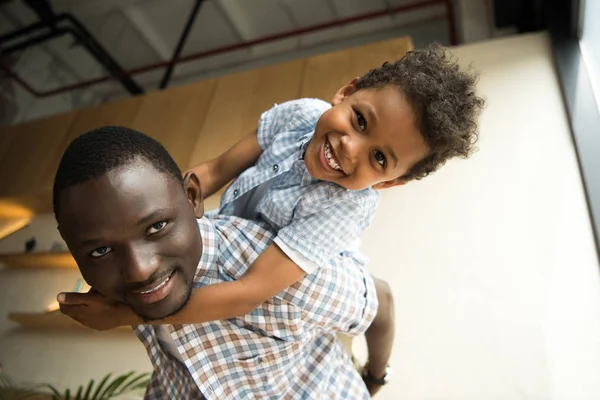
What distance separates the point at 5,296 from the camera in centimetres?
141

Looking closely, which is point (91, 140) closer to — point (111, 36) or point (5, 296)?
point (5, 296)

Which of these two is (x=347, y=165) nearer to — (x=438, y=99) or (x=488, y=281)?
(x=438, y=99)

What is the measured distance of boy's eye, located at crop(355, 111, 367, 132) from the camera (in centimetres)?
81

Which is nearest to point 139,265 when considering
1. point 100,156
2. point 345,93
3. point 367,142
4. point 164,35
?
point 100,156

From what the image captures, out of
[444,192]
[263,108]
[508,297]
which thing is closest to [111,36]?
[263,108]

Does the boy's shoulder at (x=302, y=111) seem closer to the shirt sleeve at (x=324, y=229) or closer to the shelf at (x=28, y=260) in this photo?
the shirt sleeve at (x=324, y=229)

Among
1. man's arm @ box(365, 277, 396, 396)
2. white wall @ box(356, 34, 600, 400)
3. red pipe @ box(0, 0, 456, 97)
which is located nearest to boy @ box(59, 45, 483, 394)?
man's arm @ box(365, 277, 396, 396)

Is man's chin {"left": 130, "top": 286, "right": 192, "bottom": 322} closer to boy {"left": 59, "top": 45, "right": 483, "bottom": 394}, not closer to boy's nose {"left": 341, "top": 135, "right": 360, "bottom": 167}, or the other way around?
boy {"left": 59, "top": 45, "right": 483, "bottom": 394}

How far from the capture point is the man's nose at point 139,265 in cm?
60

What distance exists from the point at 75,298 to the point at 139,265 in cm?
17

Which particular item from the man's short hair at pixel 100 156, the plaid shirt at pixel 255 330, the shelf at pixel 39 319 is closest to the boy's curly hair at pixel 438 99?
the plaid shirt at pixel 255 330

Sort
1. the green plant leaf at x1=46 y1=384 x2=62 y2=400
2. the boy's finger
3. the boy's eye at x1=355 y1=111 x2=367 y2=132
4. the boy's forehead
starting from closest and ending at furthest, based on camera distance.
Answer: the boy's forehead < the boy's finger < the boy's eye at x1=355 y1=111 x2=367 y2=132 < the green plant leaf at x1=46 y1=384 x2=62 y2=400

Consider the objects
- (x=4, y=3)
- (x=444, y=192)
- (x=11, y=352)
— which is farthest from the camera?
(x=4, y=3)

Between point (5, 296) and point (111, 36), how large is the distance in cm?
218
